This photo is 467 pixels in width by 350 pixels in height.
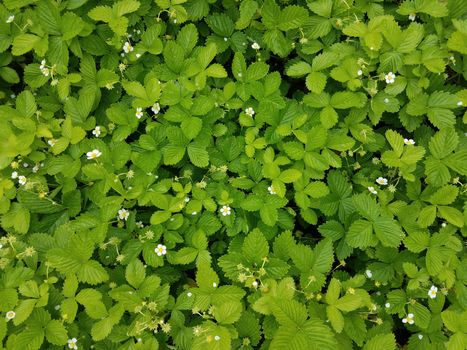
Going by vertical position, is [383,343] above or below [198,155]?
below

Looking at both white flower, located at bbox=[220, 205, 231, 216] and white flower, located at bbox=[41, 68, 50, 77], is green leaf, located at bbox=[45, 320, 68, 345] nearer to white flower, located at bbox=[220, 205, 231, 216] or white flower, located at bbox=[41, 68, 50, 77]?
white flower, located at bbox=[220, 205, 231, 216]

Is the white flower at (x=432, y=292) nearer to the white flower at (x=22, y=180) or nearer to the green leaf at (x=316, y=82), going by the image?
the green leaf at (x=316, y=82)

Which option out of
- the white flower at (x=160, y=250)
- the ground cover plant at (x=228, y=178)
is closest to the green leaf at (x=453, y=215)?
the ground cover plant at (x=228, y=178)

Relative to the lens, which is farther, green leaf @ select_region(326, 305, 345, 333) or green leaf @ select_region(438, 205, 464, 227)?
green leaf @ select_region(438, 205, 464, 227)

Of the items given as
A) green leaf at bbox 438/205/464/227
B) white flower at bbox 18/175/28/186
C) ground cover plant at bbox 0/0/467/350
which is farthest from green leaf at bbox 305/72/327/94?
white flower at bbox 18/175/28/186

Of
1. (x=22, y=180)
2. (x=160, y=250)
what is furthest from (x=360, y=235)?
(x=22, y=180)

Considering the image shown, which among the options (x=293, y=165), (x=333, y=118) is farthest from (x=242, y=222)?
(x=333, y=118)

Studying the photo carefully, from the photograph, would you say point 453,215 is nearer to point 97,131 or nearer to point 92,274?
point 92,274

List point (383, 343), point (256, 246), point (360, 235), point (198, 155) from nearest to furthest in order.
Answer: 1. point (383, 343)
2. point (256, 246)
3. point (360, 235)
4. point (198, 155)
